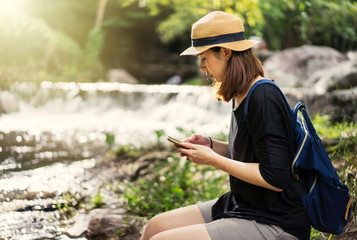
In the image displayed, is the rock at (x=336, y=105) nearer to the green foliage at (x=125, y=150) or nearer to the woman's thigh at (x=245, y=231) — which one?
the green foliage at (x=125, y=150)

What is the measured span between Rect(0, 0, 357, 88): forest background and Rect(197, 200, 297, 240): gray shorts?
1386 cm

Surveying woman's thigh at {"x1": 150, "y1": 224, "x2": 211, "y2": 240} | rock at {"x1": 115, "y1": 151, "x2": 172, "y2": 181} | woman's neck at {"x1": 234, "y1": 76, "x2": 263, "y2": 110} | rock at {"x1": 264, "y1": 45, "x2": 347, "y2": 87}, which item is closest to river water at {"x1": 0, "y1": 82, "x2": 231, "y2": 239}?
rock at {"x1": 115, "y1": 151, "x2": 172, "y2": 181}

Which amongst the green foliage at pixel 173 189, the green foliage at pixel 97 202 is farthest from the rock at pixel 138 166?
the green foliage at pixel 97 202

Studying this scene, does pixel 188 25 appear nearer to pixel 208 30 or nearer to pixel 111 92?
pixel 111 92

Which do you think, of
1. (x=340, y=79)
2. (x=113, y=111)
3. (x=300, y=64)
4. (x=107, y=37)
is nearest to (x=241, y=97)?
(x=340, y=79)

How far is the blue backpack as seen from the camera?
63.8 inches

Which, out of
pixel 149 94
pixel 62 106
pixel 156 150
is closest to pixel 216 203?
pixel 156 150

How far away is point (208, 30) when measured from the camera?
5.64 ft

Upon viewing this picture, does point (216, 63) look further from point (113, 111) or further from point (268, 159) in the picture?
point (113, 111)

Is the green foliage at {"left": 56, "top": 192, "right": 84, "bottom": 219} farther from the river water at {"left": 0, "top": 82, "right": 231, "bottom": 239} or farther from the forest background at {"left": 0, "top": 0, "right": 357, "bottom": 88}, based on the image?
the forest background at {"left": 0, "top": 0, "right": 357, "bottom": 88}

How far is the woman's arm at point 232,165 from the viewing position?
1598 mm

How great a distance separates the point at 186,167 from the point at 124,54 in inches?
832

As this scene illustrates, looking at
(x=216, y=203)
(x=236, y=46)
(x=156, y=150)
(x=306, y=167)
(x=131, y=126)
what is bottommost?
(x=131, y=126)

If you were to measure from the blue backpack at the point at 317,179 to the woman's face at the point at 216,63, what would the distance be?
187mm
